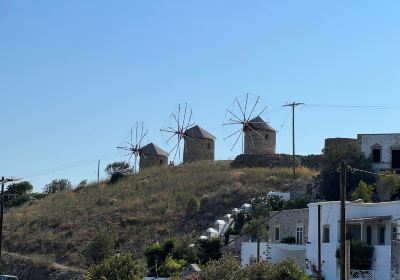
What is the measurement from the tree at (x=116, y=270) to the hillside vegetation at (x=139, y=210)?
24.5m

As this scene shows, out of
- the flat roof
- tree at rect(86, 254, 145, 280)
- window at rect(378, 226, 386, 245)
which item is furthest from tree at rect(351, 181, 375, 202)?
tree at rect(86, 254, 145, 280)

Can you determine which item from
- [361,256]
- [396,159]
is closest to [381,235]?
[361,256]

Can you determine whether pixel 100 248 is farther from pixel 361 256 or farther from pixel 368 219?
pixel 361 256

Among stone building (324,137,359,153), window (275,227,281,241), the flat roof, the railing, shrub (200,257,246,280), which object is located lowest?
the railing

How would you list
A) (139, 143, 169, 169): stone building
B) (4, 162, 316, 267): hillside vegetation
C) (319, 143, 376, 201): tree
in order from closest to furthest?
(319, 143, 376, 201): tree, (4, 162, 316, 267): hillside vegetation, (139, 143, 169, 169): stone building

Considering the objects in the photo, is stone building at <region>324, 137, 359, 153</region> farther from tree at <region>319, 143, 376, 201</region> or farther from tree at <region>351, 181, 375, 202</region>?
tree at <region>351, 181, 375, 202</region>

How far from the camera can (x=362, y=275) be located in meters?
38.1

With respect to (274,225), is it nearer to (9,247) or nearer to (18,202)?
(9,247)

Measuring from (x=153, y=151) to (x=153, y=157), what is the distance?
0.97 metres

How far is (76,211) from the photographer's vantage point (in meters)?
76.3

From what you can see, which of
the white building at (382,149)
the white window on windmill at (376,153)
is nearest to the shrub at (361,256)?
the white building at (382,149)

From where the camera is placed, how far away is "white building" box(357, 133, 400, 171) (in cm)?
5856

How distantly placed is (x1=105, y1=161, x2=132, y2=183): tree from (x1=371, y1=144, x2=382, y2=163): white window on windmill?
37.1m

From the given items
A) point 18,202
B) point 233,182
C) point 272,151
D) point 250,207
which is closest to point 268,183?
point 233,182
